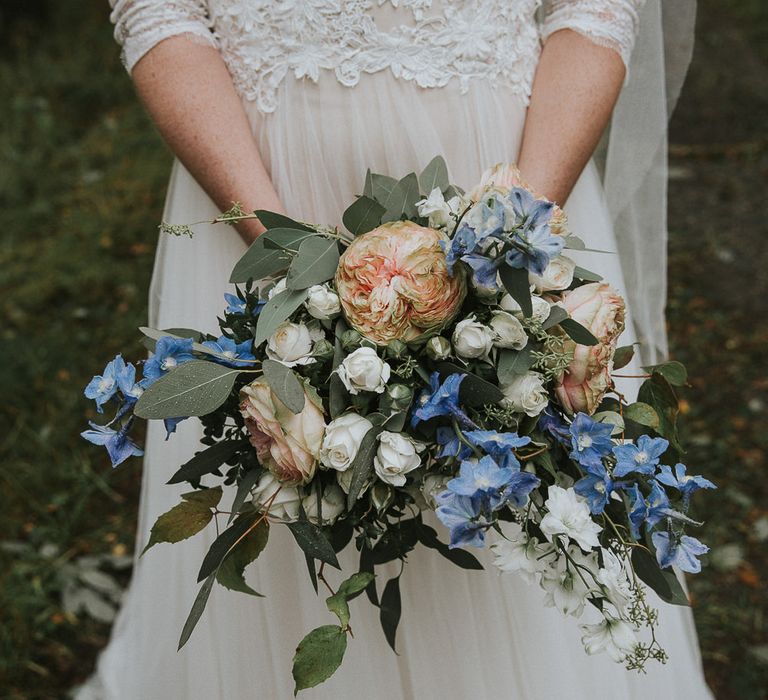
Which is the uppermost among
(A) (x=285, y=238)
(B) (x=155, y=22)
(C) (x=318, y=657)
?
(B) (x=155, y=22)

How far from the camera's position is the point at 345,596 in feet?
3.50

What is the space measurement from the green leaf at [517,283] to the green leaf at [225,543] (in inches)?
17.0

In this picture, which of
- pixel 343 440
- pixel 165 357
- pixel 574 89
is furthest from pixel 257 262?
pixel 574 89

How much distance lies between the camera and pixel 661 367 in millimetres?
1243

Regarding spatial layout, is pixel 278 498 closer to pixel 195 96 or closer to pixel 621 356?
pixel 621 356

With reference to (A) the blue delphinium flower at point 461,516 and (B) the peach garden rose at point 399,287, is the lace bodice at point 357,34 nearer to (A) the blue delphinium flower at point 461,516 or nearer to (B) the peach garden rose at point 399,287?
(B) the peach garden rose at point 399,287

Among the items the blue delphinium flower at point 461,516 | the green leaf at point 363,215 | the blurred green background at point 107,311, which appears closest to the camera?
the blue delphinium flower at point 461,516

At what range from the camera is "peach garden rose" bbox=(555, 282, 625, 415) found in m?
1.06

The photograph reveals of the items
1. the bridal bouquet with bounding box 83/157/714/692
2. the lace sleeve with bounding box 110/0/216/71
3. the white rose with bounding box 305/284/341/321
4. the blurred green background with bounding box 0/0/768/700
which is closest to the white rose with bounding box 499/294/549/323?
the bridal bouquet with bounding box 83/157/714/692

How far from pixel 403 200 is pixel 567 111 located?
49cm

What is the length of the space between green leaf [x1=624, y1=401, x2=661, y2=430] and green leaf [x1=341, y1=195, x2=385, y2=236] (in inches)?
16.8

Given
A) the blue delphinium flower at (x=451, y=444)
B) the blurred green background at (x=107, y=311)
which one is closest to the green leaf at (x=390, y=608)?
the blue delphinium flower at (x=451, y=444)

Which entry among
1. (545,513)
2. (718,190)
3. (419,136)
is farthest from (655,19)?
(718,190)

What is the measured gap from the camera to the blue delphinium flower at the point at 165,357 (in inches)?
42.5
